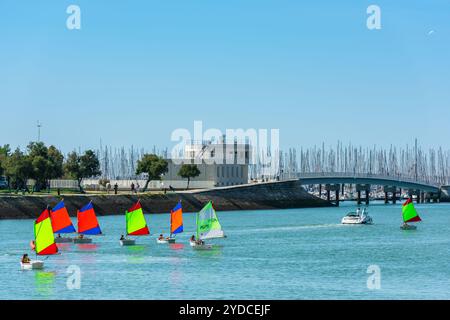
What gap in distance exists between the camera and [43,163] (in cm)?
17138

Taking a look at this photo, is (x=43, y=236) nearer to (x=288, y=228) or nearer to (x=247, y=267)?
(x=247, y=267)

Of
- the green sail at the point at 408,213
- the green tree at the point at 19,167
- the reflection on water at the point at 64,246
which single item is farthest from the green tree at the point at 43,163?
the reflection on water at the point at 64,246

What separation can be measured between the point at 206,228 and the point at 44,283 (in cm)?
2767

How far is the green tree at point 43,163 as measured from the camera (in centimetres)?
17075

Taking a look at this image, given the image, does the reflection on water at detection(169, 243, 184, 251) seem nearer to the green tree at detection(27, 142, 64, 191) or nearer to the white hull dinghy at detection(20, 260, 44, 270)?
the white hull dinghy at detection(20, 260, 44, 270)

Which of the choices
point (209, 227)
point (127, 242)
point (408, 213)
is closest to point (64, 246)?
point (127, 242)

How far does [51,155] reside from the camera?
187875 millimetres

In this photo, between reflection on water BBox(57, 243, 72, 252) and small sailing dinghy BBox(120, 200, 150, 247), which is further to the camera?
small sailing dinghy BBox(120, 200, 150, 247)

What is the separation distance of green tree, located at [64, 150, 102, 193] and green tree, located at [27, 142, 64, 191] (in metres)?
1.69

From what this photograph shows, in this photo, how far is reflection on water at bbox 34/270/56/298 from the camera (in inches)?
2608

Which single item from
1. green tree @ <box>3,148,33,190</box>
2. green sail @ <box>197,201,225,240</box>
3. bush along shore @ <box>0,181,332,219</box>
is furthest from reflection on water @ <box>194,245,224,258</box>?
green tree @ <box>3,148,33,190</box>

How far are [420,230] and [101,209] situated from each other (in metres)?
55.8
